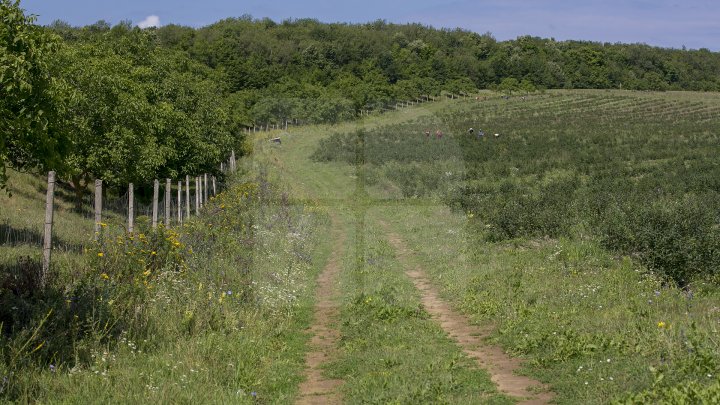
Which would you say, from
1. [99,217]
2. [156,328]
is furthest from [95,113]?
[156,328]

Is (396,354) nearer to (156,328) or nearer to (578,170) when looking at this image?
(156,328)

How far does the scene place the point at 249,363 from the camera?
9.23 meters

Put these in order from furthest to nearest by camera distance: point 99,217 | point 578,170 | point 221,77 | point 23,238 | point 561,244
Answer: point 221,77 → point 578,170 → point 561,244 → point 23,238 → point 99,217

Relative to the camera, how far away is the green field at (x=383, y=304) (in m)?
7.98

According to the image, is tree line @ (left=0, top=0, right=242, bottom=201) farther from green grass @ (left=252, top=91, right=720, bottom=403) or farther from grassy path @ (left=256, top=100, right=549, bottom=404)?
green grass @ (left=252, top=91, right=720, bottom=403)

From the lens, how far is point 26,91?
30.5ft

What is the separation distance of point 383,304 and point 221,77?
2606 inches

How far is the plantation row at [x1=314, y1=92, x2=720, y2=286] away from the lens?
50.2ft

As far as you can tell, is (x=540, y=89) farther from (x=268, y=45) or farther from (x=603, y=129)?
(x=603, y=129)

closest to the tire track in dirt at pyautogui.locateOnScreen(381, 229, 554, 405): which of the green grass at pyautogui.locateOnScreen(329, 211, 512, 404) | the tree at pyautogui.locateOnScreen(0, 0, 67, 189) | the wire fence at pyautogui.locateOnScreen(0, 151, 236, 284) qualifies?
the green grass at pyautogui.locateOnScreen(329, 211, 512, 404)

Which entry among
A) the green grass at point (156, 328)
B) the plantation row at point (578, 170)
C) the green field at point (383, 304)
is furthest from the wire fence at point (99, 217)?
the plantation row at point (578, 170)

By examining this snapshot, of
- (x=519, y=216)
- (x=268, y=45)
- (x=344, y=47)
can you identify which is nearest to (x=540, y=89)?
(x=344, y=47)

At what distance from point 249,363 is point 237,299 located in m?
2.93

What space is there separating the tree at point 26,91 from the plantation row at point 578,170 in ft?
35.9
